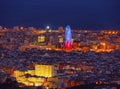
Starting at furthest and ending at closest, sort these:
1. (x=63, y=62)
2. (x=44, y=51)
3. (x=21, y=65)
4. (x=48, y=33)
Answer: (x=48, y=33) < (x=44, y=51) < (x=63, y=62) < (x=21, y=65)

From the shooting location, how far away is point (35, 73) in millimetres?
16641

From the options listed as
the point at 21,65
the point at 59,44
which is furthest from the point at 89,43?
the point at 21,65

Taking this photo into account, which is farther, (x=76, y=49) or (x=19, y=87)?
(x=76, y=49)

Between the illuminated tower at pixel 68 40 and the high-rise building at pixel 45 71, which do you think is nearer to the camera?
the high-rise building at pixel 45 71

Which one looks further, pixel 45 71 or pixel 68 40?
pixel 68 40

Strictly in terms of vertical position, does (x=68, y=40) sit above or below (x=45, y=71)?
above

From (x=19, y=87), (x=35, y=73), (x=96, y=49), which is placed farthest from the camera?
(x=96, y=49)

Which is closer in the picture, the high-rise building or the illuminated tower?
the high-rise building

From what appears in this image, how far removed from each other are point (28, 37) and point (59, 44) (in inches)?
115

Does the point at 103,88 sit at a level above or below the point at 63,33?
below

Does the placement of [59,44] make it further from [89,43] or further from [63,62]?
[63,62]

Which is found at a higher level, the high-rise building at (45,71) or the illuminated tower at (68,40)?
the illuminated tower at (68,40)

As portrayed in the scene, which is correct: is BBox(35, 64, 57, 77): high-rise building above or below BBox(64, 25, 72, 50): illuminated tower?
below

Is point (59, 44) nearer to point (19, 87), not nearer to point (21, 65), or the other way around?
point (21, 65)
